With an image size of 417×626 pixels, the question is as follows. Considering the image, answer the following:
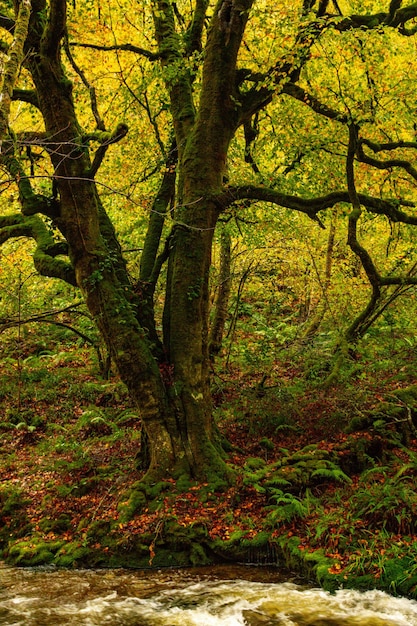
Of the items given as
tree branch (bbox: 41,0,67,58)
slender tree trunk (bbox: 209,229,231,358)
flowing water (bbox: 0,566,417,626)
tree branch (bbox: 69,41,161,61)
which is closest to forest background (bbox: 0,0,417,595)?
tree branch (bbox: 41,0,67,58)

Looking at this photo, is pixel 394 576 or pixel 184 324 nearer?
pixel 394 576

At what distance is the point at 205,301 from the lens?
28.0 feet

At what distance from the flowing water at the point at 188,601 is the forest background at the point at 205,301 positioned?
0.31m

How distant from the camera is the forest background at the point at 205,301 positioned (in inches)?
272

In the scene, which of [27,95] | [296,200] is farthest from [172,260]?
[27,95]

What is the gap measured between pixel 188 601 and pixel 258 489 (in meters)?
2.09

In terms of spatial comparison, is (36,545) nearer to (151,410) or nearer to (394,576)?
(151,410)

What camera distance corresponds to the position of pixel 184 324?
8227 millimetres

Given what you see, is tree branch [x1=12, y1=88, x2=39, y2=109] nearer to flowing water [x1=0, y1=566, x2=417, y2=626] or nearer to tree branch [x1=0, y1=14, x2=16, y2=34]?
tree branch [x1=0, y1=14, x2=16, y2=34]

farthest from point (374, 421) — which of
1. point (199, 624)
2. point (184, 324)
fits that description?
point (199, 624)

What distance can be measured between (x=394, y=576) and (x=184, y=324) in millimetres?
4468

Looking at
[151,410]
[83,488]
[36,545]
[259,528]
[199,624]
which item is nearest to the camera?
[199,624]

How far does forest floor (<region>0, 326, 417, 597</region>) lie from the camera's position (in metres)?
6.26

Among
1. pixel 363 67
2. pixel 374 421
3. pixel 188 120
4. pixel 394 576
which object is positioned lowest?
pixel 394 576
